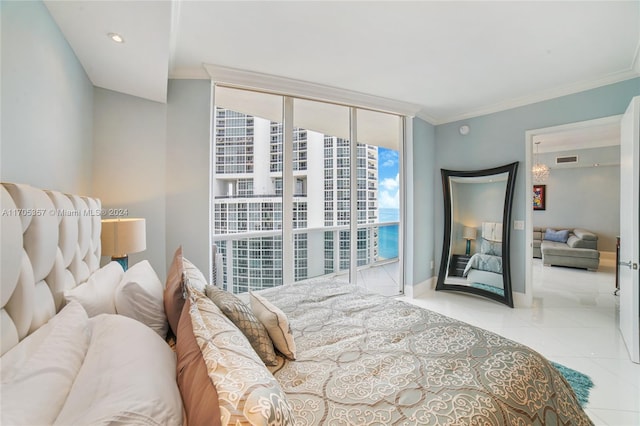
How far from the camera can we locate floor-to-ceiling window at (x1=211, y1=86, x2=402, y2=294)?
9.82 feet

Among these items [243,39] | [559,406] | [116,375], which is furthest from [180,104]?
[559,406]

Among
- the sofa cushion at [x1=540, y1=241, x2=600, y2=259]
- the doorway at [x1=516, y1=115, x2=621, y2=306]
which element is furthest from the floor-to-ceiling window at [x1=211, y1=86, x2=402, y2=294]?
the sofa cushion at [x1=540, y1=241, x2=600, y2=259]

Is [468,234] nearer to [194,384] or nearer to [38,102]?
[194,384]

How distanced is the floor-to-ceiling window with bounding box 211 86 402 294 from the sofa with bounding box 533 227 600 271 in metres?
4.81

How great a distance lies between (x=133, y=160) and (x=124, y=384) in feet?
7.47

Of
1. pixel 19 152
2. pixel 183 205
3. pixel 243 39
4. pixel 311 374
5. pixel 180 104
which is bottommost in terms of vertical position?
pixel 311 374

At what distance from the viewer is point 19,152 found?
1174 millimetres

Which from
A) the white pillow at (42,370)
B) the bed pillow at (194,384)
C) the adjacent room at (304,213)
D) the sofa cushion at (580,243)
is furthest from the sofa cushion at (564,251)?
the white pillow at (42,370)

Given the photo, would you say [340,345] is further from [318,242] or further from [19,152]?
[318,242]

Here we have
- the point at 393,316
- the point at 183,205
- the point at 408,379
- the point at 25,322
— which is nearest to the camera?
the point at 25,322

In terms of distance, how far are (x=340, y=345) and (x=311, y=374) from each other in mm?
254

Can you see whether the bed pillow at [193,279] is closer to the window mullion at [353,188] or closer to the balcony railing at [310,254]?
the balcony railing at [310,254]

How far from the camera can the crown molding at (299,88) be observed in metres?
2.66

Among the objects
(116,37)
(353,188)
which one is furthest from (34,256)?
(353,188)
